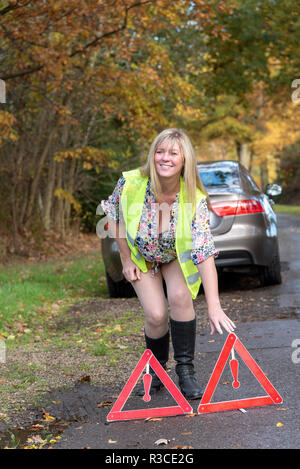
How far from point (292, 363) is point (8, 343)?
9.73 ft

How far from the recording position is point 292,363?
514cm

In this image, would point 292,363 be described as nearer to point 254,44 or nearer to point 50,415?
point 50,415

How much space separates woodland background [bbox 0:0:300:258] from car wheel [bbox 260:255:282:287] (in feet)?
16.1

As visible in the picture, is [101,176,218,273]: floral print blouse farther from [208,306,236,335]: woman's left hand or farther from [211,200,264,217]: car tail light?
[211,200,264,217]: car tail light

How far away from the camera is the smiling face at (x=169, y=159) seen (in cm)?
434

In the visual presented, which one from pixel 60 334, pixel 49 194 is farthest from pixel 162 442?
pixel 49 194

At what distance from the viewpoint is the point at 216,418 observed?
13.1 ft

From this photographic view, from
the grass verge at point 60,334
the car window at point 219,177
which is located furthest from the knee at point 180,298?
the car window at point 219,177

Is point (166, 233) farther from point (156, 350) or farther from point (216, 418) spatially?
point (216, 418)

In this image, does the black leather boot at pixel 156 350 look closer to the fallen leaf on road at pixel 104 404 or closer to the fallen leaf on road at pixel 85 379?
the fallen leaf on road at pixel 104 404

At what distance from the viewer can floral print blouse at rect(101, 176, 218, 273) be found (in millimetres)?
4289

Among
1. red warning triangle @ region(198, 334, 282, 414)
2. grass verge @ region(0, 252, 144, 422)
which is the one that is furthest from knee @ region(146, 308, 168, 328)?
grass verge @ region(0, 252, 144, 422)

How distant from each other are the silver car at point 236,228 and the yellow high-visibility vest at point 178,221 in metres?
3.71

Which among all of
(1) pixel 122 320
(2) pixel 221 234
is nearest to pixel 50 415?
(1) pixel 122 320
